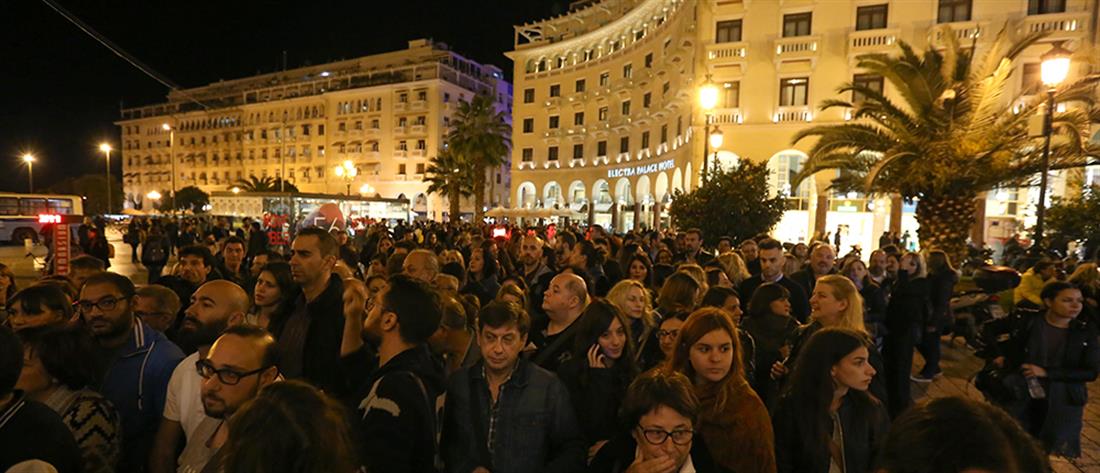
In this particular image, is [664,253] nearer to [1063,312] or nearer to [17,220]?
[1063,312]

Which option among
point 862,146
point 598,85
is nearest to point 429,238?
point 862,146

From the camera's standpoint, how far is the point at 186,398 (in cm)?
273

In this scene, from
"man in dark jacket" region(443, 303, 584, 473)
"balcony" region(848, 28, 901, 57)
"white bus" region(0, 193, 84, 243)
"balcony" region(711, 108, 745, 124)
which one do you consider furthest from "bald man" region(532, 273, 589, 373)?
"white bus" region(0, 193, 84, 243)

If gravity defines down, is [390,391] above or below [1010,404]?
above

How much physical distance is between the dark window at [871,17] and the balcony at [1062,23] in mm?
4939

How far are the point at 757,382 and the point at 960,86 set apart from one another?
39.7ft

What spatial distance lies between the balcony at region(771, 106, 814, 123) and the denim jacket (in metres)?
25.6

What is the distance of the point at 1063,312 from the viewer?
4.33 m

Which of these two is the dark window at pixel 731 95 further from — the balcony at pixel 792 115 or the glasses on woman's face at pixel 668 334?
the glasses on woman's face at pixel 668 334

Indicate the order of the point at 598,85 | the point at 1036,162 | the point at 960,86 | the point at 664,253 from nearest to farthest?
the point at 664,253
the point at 960,86
the point at 1036,162
the point at 598,85

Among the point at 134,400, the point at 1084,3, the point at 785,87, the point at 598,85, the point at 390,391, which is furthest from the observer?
the point at 598,85

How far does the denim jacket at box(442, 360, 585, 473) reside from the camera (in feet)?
8.96

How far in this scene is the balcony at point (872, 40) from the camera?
23.6 metres

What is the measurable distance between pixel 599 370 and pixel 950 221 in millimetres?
13232
